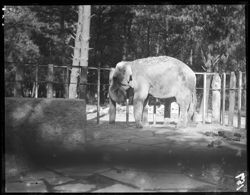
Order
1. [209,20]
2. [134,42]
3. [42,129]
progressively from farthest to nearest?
[134,42] < [209,20] < [42,129]

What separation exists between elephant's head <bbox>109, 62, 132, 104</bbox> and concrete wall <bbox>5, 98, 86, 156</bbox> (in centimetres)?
291

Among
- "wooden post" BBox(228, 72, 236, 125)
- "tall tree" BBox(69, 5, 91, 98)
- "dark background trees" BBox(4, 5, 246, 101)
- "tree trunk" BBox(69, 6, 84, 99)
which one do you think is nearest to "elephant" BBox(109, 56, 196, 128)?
"wooden post" BBox(228, 72, 236, 125)

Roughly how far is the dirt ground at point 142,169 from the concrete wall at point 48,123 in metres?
0.29

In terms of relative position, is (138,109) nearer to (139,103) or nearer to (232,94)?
(139,103)

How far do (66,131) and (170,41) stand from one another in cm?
1527

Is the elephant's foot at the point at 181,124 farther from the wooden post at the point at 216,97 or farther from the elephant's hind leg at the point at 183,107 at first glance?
the wooden post at the point at 216,97

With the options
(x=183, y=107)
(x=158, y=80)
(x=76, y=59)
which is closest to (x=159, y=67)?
(x=158, y=80)

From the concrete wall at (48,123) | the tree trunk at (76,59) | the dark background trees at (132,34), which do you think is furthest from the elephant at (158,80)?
the dark background trees at (132,34)

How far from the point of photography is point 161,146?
14.8 ft

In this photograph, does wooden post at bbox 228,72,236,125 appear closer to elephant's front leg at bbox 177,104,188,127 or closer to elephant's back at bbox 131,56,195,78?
elephant's back at bbox 131,56,195,78

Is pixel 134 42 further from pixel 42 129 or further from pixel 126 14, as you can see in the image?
pixel 42 129

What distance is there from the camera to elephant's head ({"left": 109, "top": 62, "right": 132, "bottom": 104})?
7.05 meters

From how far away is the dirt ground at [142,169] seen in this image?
108 inches

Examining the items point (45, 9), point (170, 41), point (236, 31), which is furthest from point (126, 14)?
point (236, 31)
